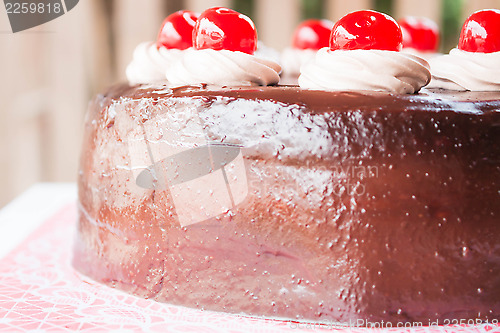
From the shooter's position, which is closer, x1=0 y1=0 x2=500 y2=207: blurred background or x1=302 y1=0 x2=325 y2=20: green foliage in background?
x1=0 y1=0 x2=500 y2=207: blurred background

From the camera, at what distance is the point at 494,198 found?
152 cm

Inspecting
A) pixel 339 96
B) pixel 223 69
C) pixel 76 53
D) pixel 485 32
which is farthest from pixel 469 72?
pixel 76 53

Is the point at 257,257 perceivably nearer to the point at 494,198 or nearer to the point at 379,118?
the point at 379,118

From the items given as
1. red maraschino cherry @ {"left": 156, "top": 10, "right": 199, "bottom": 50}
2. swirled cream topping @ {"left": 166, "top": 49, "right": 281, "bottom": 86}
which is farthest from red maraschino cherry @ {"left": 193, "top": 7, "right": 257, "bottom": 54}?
red maraschino cherry @ {"left": 156, "top": 10, "right": 199, "bottom": 50}

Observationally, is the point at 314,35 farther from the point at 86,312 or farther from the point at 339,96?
the point at 86,312

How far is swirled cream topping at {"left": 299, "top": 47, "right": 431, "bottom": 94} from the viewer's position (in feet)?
5.29

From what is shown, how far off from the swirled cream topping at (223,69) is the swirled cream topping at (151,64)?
22cm

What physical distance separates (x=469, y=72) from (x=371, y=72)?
0.33 m

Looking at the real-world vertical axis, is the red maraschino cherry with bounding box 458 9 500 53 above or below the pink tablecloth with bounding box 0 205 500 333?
above

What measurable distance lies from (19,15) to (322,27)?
95.0 inches

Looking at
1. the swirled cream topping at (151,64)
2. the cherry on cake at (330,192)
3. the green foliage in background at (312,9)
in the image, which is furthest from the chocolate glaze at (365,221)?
the green foliage in background at (312,9)

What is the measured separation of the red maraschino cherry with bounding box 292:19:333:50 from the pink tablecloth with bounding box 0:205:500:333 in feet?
4.99

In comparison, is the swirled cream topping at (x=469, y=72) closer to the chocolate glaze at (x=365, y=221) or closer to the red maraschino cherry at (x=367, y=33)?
the chocolate glaze at (x=365, y=221)

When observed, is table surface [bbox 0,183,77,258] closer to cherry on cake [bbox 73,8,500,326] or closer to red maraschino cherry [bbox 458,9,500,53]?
cherry on cake [bbox 73,8,500,326]
